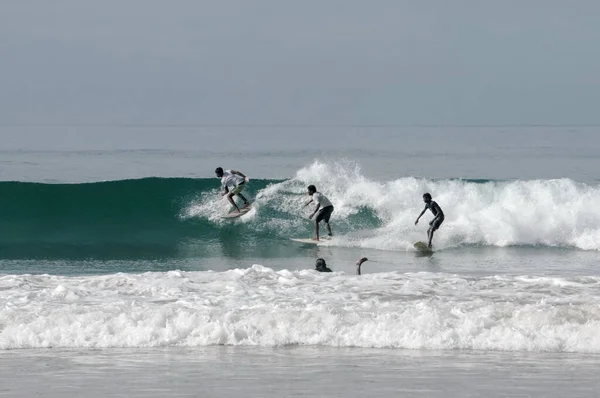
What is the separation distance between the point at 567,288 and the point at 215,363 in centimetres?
580

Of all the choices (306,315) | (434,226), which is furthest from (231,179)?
(306,315)

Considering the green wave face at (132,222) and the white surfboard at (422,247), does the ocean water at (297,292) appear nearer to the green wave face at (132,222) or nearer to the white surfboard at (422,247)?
the green wave face at (132,222)

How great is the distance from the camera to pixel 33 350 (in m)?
10.1

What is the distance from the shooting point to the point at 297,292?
12445 mm

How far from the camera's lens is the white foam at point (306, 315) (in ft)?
33.7

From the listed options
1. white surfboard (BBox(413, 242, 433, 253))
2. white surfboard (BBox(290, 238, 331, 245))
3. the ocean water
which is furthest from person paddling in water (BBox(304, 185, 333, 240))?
white surfboard (BBox(413, 242, 433, 253))

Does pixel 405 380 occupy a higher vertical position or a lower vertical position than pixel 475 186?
lower

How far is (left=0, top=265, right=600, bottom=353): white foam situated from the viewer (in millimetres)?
10273

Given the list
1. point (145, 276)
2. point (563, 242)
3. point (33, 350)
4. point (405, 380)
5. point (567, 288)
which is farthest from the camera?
point (563, 242)

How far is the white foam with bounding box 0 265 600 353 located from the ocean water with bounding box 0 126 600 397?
0.03 metres

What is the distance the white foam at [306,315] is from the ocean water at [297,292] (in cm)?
3

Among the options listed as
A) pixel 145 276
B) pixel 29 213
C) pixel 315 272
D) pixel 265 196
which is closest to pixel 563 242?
pixel 265 196

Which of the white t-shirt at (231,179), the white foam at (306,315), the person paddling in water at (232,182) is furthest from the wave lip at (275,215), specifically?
the white foam at (306,315)

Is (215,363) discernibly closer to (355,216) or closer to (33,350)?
(33,350)
